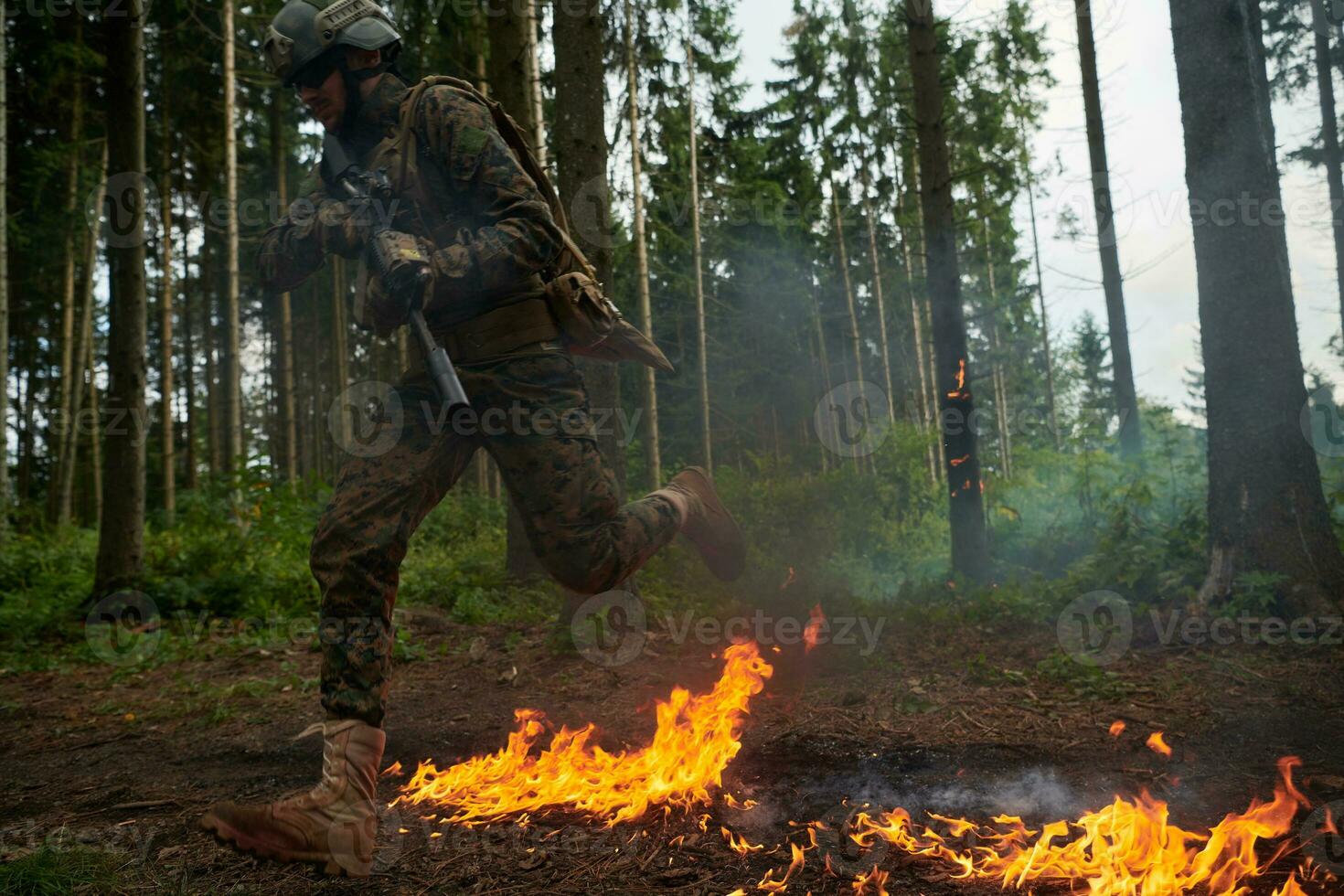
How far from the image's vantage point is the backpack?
325cm

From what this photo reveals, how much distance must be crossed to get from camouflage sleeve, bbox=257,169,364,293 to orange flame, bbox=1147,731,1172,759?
3.97 metres

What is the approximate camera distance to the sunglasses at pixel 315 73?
126 inches

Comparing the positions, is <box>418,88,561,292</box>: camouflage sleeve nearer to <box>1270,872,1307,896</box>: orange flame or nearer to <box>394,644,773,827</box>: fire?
<box>394,644,773,827</box>: fire

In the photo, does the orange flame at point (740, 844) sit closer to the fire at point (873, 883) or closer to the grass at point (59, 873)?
the fire at point (873, 883)

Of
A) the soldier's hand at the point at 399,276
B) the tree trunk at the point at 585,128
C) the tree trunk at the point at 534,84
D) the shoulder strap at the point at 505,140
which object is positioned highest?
the tree trunk at the point at 534,84

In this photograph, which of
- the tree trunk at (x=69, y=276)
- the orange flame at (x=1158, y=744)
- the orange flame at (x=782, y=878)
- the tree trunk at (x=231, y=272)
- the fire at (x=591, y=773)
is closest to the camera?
the orange flame at (x=782, y=878)

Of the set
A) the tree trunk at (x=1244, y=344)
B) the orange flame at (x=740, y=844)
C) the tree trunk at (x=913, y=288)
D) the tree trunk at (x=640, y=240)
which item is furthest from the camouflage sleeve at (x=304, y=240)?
the tree trunk at (x=913, y=288)

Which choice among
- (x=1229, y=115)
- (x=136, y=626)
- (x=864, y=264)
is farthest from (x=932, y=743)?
(x=864, y=264)

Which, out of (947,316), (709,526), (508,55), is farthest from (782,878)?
(508,55)

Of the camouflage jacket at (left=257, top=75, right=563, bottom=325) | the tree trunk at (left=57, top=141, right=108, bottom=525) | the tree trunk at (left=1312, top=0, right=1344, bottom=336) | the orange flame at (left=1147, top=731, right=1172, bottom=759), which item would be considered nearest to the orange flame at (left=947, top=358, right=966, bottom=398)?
the orange flame at (left=1147, top=731, right=1172, bottom=759)

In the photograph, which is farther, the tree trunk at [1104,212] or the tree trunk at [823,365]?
the tree trunk at [823,365]

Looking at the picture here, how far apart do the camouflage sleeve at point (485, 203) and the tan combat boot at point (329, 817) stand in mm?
1653

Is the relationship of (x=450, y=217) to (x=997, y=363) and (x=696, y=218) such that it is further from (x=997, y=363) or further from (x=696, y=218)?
(x=997, y=363)

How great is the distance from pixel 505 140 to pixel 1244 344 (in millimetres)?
5160
